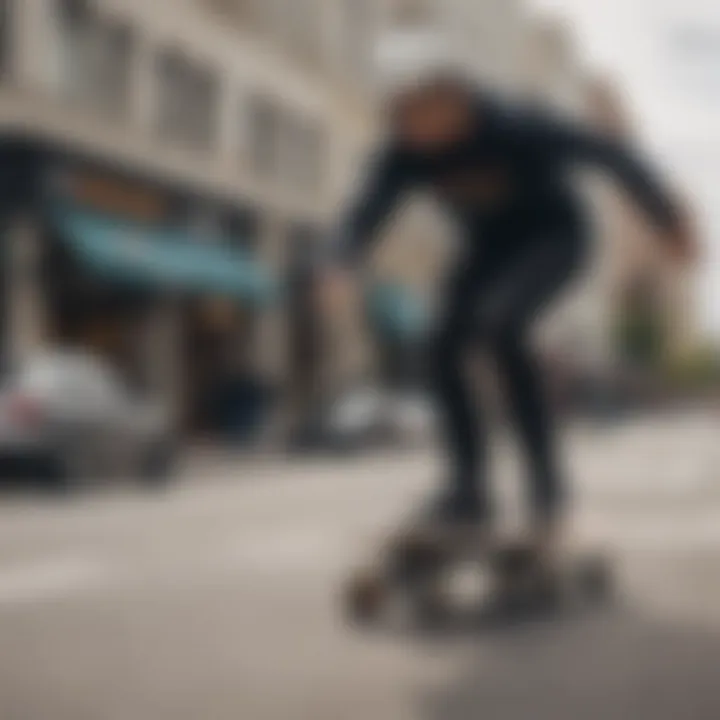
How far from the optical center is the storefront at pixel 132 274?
125cm

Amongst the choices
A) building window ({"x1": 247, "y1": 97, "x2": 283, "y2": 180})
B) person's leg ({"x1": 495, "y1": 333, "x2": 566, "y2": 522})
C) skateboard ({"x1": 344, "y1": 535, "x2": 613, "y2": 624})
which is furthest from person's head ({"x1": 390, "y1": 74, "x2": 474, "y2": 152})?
skateboard ({"x1": 344, "y1": 535, "x2": 613, "y2": 624})

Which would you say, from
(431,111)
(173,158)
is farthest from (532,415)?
(173,158)

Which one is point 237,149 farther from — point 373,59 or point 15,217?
point 15,217

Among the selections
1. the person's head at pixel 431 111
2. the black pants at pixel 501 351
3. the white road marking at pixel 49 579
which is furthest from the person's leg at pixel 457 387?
the white road marking at pixel 49 579

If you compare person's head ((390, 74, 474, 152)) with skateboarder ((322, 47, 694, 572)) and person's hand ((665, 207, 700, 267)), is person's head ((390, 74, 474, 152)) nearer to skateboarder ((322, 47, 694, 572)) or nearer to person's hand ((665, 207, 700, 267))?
skateboarder ((322, 47, 694, 572))

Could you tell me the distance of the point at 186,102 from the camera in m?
1.37

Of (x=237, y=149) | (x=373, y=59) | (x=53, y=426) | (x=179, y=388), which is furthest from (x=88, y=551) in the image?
(x=373, y=59)

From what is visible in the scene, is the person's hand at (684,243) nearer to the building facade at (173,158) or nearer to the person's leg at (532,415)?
the person's leg at (532,415)

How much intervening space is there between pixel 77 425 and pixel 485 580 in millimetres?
540

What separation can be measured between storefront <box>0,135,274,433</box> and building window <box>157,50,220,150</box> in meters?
0.05

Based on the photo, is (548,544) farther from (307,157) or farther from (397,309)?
(307,157)

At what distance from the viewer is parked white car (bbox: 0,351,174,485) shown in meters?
1.30

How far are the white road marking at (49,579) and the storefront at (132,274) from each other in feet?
0.72

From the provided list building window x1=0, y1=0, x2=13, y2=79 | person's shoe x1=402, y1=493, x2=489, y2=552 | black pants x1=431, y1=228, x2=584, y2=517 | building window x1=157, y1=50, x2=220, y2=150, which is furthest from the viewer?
person's shoe x1=402, y1=493, x2=489, y2=552
